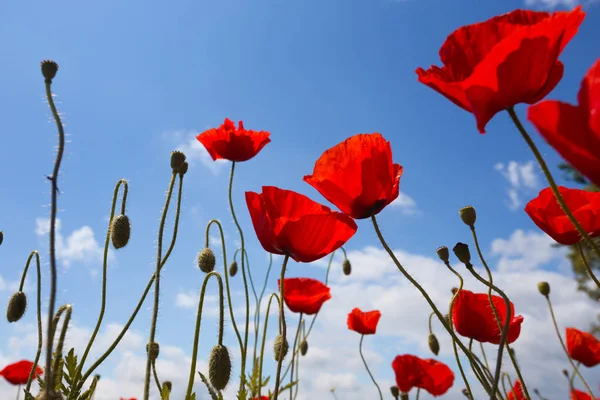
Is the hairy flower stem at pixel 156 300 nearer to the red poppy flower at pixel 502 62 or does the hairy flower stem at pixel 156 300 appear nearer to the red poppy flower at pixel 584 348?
the red poppy flower at pixel 502 62

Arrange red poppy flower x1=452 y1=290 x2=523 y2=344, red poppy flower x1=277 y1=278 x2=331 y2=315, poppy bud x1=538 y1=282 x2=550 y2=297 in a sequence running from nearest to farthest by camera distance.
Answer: red poppy flower x1=452 y1=290 x2=523 y2=344 → poppy bud x1=538 y1=282 x2=550 y2=297 → red poppy flower x1=277 y1=278 x2=331 y2=315

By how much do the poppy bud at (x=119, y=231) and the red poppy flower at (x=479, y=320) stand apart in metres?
1.08

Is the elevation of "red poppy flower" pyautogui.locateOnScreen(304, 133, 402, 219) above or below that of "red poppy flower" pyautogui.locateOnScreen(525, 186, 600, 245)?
above

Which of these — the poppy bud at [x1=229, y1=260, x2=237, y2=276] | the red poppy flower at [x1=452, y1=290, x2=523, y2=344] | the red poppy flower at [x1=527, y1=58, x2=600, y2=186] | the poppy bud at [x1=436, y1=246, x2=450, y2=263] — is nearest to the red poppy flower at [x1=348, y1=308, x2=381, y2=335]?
the poppy bud at [x1=229, y1=260, x2=237, y2=276]

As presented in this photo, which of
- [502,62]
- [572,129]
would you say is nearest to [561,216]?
[502,62]

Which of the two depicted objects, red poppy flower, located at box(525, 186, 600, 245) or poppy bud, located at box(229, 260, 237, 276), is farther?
poppy bud, located at box(229, 260, 237, 276)

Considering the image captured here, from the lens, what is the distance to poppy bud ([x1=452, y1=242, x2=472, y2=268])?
1306 millimetres

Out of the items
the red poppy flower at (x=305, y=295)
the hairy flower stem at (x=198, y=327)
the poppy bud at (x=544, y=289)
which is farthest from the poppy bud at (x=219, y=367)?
the poppy bud at (x=544, y=289)

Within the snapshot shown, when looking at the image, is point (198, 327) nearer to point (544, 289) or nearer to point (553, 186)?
point (553, 186)

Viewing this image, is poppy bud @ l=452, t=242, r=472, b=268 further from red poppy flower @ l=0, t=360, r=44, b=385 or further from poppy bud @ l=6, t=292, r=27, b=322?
red poppy flower @ l=0, t=360, r=44, b=385

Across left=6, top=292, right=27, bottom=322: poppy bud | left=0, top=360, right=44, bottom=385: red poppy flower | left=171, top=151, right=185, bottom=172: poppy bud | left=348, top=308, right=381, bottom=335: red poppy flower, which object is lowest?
left=6, top=292, right=27, bottom=322: poppy bud

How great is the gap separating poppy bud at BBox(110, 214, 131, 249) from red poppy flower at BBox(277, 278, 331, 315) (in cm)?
155

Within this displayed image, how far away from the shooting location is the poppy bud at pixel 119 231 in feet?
5.21

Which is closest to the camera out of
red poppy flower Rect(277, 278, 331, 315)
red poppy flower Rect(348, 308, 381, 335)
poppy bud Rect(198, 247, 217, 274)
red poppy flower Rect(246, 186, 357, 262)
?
red poppy flower Rect(246, 186, 357, 262)
